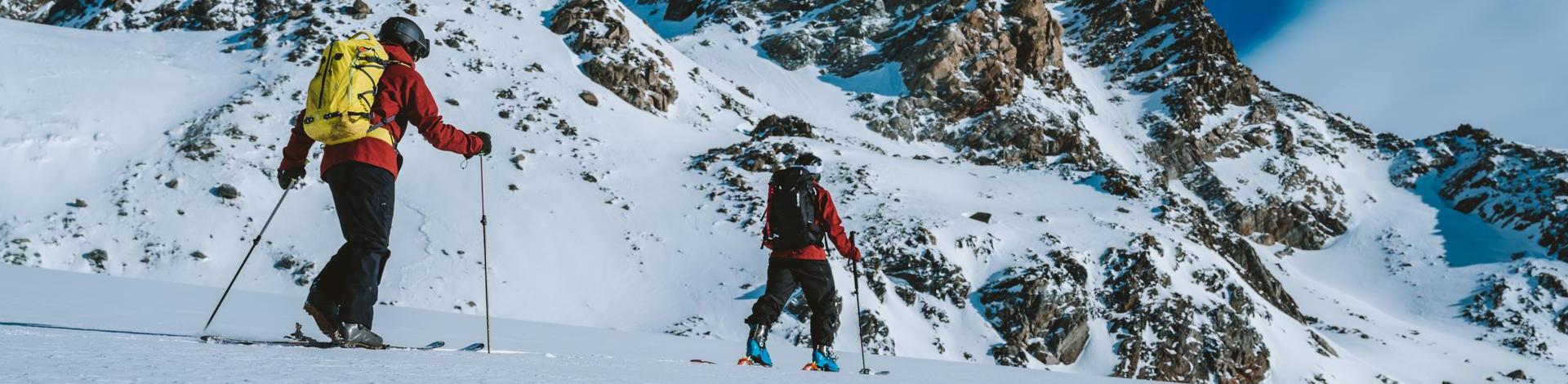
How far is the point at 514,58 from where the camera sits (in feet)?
121

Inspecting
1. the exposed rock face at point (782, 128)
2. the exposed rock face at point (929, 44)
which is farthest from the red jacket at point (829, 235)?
the exposed rock face at point (929, 44)

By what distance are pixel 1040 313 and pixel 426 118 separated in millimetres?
21023

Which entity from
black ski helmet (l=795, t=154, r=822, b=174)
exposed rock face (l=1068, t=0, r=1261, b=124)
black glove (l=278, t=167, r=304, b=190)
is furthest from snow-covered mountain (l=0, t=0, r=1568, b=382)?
black glove (l=278, t=167, r=304, b=190)

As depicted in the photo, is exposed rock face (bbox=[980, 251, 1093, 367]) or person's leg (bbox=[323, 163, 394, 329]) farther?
exposed rock face (bbox=[980, 251, 1093, 367])

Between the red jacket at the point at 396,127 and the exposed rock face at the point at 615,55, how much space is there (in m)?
33.8

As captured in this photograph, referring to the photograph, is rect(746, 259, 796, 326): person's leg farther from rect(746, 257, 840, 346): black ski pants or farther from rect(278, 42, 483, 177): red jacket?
rect(278, 42, 483, 177): red jacket

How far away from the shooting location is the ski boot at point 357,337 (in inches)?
153

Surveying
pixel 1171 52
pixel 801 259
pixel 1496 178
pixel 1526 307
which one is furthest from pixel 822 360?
pixel 1171 52

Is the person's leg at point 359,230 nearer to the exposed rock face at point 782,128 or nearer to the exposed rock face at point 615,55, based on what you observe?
the exposed rock face at point 782,128

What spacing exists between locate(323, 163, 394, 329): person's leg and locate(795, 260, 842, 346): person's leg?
3321 millimetres

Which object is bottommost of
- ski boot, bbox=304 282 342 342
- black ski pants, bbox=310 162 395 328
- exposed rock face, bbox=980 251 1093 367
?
ski boot, bbox=304 282 342 342

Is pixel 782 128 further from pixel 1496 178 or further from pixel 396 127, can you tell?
pixel 1496 178

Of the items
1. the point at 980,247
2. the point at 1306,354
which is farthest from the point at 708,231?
the point at 1306,354

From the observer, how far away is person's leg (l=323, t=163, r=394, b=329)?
400 cm
